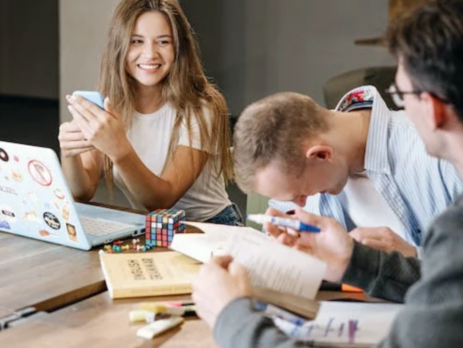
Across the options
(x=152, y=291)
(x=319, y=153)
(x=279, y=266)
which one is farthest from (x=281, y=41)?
(x=279, y=266)

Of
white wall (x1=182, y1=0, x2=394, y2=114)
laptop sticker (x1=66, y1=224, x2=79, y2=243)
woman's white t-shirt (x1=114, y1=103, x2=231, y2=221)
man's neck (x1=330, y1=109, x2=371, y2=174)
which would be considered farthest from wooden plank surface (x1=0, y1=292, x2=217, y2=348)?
white wall (x1=182, y1=0, x2=394, y2=114)

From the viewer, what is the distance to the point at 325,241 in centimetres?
159

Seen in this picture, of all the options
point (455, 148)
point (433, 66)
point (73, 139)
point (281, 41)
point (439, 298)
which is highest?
point (433, 66)

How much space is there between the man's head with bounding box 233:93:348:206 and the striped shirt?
0.54ft

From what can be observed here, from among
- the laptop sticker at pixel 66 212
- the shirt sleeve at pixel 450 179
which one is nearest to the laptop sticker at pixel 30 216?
the laptop sticker at pixel 66 212

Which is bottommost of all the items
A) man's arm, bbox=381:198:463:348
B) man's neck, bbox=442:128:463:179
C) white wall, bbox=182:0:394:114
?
white wall, bbox=182:0:394:114

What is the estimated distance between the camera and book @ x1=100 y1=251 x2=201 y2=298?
5.37 ft

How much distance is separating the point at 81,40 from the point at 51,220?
4.55 metres

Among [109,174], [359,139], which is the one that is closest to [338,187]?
[359,139]

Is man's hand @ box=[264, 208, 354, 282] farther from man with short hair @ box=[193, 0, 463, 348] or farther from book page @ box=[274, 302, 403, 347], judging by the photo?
man with short hair @ box=[193, 0, 463, 348]

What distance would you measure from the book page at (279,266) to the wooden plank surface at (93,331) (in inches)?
5.7

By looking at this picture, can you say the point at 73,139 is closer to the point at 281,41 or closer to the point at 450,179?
the point at 450,179

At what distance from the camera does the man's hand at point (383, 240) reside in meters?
1.74

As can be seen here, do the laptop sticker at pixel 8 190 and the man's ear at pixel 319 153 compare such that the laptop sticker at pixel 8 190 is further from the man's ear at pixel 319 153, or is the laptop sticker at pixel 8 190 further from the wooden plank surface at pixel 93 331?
the man's ear at pixel 319 153
